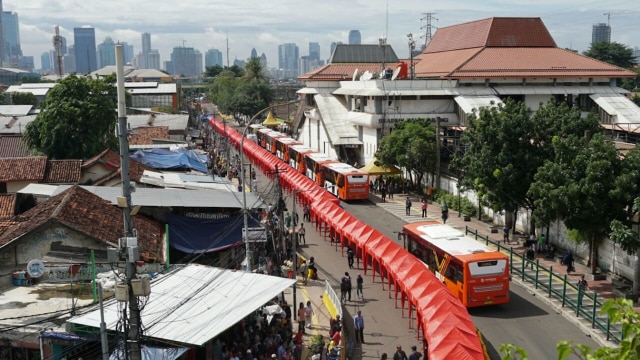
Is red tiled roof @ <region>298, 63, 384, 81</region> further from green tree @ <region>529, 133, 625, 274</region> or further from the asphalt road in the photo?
the asphalt road

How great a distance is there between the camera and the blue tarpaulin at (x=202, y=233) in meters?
24.4

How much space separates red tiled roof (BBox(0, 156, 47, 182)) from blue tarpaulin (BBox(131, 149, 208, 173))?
286 inches

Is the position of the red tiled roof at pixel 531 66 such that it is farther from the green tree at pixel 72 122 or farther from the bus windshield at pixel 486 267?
the bus windshield at pixel 486 267

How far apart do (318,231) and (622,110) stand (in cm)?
3110

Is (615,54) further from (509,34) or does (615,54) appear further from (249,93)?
(249,93)

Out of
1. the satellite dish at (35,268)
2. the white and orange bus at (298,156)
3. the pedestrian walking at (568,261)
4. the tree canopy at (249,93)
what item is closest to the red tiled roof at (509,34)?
the white and orange bus at (298,156)

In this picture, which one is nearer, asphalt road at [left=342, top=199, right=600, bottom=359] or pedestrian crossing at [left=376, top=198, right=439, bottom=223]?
asphalt road at [left=342, top=199, right=600, bottom=359]

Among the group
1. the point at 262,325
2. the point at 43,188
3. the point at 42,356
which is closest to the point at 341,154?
the point at 43,188

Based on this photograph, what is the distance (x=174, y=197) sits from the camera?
2703 centimetres

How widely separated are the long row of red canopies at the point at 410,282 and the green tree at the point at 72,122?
14.8 meters

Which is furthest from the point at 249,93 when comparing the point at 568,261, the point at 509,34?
the point at 568,261

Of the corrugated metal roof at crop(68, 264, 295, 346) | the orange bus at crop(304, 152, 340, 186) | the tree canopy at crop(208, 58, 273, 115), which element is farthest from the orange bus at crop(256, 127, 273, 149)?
the corrugated metal roof at crop(68, 264, 295, 346)

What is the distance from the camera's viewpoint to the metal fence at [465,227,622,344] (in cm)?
2022

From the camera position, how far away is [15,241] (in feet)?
64.2
